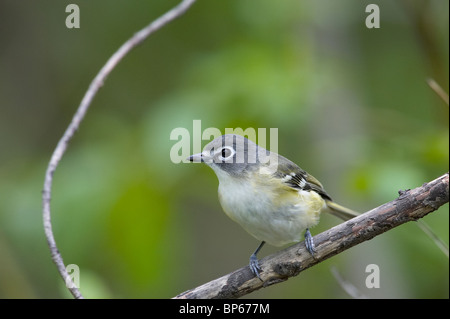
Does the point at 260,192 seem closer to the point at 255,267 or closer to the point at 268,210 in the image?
the point at 268,210

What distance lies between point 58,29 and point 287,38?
315cm

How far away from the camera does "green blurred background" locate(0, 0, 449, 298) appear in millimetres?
4211

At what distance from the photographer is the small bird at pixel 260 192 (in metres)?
3.28

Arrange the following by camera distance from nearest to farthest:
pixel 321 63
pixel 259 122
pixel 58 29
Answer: pixel 259 122, pixel 321 63, pixel 58 29

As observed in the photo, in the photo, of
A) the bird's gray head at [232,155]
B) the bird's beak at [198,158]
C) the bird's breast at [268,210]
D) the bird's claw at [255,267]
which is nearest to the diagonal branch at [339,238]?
the bird's claw at [255,267]

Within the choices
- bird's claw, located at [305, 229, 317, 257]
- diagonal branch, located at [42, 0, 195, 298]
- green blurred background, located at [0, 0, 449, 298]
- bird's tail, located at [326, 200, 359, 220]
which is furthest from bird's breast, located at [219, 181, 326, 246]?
diagonal branch, located at [42, 0, 195, 298]

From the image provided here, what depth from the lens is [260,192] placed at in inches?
133

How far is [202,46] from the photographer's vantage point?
625 cm

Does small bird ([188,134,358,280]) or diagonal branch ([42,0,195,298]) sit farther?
small bird ([188,134,358,280])

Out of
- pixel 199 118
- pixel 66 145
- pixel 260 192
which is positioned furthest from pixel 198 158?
pixel 199 118

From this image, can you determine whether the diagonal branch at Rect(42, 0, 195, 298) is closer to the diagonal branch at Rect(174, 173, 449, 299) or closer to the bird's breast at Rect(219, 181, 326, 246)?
the diagonal branch at Rect(174, 173, 449, 299)

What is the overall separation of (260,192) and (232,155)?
0.31m

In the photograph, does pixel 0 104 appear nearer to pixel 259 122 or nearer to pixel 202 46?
pixel 202 46

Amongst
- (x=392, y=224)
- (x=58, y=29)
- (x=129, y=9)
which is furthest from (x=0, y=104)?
(x=392, y=224)
